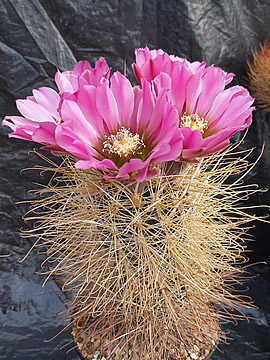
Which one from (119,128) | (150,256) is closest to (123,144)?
(119,128)

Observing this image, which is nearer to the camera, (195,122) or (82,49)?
(195,122)

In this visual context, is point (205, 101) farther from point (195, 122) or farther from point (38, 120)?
point (38, 120)

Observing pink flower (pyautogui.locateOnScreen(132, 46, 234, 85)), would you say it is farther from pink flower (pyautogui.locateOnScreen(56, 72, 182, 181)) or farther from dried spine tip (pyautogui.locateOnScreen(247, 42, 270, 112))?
dried spine tip (pyautogui.locateOnScreen(247, 42, 270, 112))

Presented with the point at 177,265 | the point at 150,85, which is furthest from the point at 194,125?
the point at 177,265

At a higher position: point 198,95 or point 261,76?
point 198,95

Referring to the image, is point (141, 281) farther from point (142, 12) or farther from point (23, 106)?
point (142, 12)

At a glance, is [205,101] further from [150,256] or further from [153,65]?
[150,256]
